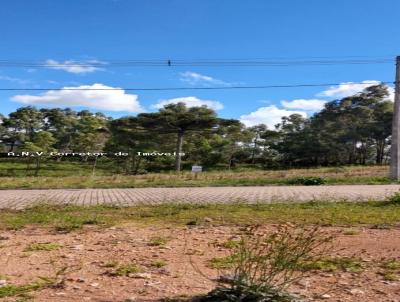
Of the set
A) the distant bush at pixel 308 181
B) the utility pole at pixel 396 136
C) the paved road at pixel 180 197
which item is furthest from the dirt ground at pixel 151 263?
the utility pole at pixel 396 136

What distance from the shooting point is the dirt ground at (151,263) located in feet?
12.4

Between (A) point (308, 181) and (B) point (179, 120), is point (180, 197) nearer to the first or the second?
(A) point (308, 181)

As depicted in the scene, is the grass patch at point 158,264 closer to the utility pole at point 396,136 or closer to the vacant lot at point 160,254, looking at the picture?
the vacant lot at point 160,254

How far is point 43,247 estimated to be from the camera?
18.0ft

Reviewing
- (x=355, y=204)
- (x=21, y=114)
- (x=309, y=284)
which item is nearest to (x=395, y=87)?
Result: (x=355, y=204)

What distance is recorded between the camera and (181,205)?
10484 mm

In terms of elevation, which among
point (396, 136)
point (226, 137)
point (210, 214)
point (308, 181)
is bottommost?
point (210, 214)

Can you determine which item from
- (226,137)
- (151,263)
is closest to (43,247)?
(151,263)

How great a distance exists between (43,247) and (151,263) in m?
1.50

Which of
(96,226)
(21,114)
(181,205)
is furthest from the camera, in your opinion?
(21,114)

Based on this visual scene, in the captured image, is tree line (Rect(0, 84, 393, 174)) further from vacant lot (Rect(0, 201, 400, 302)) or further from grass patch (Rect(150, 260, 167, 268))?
Answer: grass patch (Rect(150, 260, 167, 268))

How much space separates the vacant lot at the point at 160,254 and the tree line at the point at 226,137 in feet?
129

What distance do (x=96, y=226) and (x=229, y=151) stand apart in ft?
161

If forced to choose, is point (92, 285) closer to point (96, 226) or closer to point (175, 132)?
point (96, 226)
